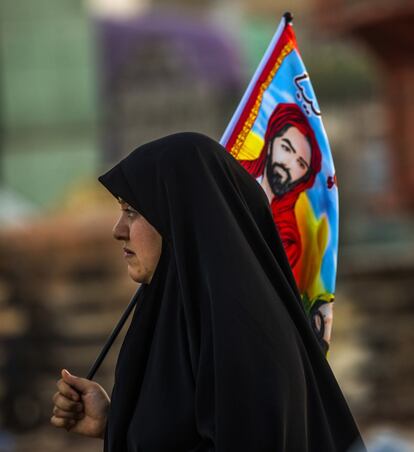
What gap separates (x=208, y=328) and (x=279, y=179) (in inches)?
36.9

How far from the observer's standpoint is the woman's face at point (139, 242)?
2756mm

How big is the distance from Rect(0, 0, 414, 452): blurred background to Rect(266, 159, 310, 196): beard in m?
2.63

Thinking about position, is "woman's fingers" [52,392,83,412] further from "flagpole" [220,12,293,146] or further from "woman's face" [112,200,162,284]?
"flagpole" [220,12,293,146]

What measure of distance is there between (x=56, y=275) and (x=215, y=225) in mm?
9502

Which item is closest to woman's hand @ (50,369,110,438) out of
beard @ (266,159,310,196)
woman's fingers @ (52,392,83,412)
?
woman's fingers @ (52,392,83,412)

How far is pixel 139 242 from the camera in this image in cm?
276

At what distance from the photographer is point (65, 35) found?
15.6m

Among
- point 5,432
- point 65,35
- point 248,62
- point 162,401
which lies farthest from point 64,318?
point 162,401

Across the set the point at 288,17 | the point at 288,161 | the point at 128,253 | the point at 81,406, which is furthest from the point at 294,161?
the point at 81,406

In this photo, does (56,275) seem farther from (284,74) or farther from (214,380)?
(214,380)

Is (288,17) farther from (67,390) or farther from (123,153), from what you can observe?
(123,153)

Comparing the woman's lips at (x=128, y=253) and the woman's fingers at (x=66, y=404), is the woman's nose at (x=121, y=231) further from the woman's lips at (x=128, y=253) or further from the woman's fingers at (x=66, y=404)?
the woman's fingers at (x=66, y=404)

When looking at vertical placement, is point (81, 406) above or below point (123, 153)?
below

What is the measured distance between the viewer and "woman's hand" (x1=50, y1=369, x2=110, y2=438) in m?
2.84
